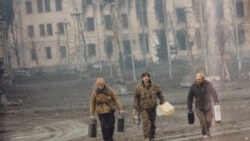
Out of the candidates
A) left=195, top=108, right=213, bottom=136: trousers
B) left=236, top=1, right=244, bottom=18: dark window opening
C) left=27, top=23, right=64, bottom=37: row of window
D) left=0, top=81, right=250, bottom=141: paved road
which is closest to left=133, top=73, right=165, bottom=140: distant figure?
left=195, top=108, right=213, bottom=136: trousers

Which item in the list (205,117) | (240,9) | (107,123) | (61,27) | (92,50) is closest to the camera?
(107,123)

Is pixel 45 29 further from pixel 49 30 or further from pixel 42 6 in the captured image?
pixel 42 6

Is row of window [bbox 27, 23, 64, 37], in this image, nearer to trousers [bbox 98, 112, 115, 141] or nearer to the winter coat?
the winter coat

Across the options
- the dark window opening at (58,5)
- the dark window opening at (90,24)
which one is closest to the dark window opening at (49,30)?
the dark window opening at (58,5)

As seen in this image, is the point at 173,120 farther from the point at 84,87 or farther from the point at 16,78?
the point at 16,78

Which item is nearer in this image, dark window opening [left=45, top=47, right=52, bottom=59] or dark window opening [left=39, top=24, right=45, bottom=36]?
dark window opening [left=45, top=47, right=52, bottom=59]

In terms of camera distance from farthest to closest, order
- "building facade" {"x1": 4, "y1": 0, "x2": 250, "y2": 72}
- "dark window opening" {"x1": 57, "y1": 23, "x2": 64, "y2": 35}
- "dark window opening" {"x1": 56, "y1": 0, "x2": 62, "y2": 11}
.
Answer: "dark window opening" {"x1": 56, "y1": 0, "x2": 62, "y2": 11} → "dark window opening" {"x1": 57, "y1": 23, "x2": 64, "y2": 35} → "building facade" {"x1": 4, "y1": 0, "x2": 250, "y2": 72}

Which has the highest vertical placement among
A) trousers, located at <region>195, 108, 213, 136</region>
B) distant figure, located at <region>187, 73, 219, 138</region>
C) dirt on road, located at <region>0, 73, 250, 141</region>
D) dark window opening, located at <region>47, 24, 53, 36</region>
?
dark window opening, located at <region>47, 24, 53, 36</region>

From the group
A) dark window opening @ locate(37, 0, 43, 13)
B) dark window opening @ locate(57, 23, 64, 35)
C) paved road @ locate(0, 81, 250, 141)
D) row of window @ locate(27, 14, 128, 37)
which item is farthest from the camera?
dark window opening @ locate(37, 0, 43, 13)

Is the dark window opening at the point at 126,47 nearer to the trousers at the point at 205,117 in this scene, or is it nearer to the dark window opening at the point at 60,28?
the dark window opening at the point at 60,28

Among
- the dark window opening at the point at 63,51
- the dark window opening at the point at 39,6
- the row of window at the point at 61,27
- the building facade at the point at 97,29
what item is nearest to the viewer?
the building facade at the point at 97,29

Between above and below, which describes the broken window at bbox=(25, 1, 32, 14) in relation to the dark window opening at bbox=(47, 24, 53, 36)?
above

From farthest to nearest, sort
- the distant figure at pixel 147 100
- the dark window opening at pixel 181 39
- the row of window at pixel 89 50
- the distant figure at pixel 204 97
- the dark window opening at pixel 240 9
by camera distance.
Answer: the row of window at pixel 89 50
the dark window opening at pixel 181 39
the dark window opening at pixel 240 9
the distant figure at pixel 204 97
the distant figure at pixel 147 100

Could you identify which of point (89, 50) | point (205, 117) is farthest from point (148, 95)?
point (89, 50)
